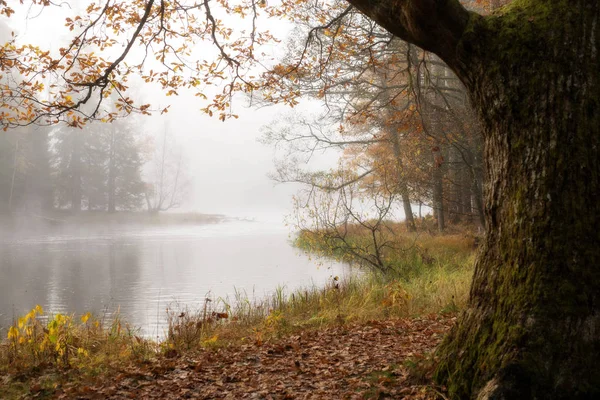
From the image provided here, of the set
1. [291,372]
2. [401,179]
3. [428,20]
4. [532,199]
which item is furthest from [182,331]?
[401,179]

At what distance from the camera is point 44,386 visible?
4.05 meters

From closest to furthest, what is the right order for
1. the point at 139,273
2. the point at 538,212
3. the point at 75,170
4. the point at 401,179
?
the point at 538,212 < the point at 401,179 < the point at 139,273 < the point at 75,170

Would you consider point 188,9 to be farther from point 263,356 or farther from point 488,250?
point 488,250

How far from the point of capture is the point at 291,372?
4105 millimetres

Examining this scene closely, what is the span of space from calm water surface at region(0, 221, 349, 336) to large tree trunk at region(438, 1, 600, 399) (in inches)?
196

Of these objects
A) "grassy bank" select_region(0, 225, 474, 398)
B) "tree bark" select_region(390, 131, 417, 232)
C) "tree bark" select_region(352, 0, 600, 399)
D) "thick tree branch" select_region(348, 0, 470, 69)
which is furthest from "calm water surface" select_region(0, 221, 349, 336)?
"thick tree branch" select_region(348, 0, 470, 69)

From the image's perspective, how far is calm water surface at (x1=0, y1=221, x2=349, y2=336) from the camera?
9.94m

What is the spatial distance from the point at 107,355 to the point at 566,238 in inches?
180

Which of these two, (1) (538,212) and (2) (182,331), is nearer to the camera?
(1) (538,212)

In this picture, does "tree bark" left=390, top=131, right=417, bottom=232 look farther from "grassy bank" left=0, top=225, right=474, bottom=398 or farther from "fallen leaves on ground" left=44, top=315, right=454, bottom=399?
"fallen leaves on ground" left=44, top=315, right=454, bottom=399

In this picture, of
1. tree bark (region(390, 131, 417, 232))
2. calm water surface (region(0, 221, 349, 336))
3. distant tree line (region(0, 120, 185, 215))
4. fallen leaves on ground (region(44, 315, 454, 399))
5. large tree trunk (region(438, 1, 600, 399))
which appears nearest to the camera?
large tree trunk (region(438, 1, 600, 399))

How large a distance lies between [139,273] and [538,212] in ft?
41.8

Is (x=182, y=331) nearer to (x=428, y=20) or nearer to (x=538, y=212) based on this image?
(x=538, y=212)

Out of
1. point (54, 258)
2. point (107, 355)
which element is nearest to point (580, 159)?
point (107, 355)
